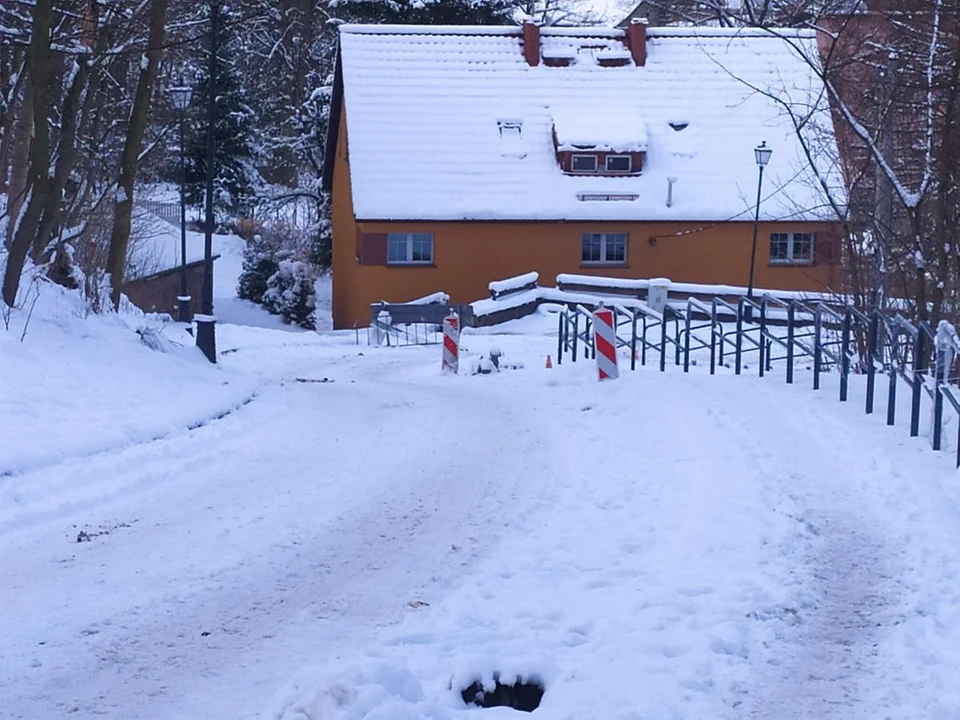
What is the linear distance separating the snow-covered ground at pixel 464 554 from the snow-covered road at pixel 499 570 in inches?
0.8

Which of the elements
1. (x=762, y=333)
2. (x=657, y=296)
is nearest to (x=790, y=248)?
(x=657, y=296)

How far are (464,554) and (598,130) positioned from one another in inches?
1192

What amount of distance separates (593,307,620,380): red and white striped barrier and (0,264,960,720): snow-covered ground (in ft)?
3.73

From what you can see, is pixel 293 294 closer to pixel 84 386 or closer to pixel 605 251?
pixel 605 251

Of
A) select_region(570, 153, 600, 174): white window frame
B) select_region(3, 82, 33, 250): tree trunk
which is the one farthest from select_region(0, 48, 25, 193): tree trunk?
select_region(570, 153, 600, 174): white window frame

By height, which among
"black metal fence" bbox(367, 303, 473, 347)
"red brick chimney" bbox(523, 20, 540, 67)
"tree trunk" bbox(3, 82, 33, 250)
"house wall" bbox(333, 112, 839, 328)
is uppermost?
"red brick chimney" bbox(523, 20, 540, 67)

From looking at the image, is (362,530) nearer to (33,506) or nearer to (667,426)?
(33,506)

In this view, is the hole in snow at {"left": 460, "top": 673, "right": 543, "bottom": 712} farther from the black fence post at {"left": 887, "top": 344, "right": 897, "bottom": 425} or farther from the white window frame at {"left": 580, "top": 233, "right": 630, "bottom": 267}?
the white window frame at {"left": 580, "top": 233, "right": 630, "bottom": 267}

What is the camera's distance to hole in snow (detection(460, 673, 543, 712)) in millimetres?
5727

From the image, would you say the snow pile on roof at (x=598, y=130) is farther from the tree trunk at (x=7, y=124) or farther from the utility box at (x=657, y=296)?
the tree trunk at (x=7, y=124)

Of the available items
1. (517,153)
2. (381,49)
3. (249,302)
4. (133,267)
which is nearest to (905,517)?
(133,267)

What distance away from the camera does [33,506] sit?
29.7 feet

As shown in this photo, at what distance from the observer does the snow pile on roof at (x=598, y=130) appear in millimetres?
36625

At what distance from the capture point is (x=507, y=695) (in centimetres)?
579
